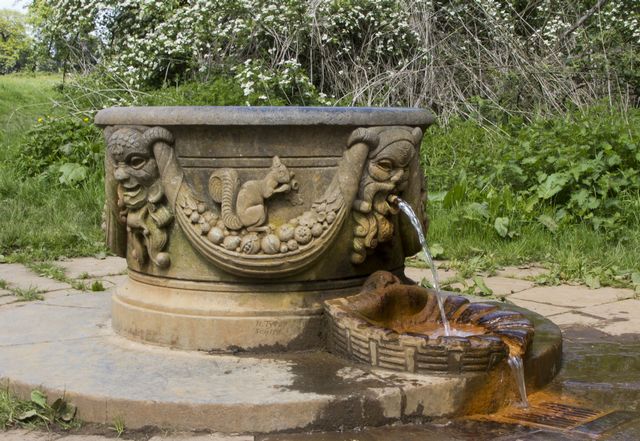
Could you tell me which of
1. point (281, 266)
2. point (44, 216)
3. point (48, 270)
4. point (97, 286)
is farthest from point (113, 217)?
point (44, 216)

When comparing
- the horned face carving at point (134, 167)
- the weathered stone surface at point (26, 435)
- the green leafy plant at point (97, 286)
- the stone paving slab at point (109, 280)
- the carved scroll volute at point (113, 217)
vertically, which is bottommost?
→ the weathered stone surface at point (26, 435)

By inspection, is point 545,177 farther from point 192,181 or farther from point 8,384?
point 8,384

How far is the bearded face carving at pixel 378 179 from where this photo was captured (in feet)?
12.1

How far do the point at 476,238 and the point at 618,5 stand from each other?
16.5 feet

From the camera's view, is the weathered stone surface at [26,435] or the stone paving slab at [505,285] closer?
the weathered stone surface at [26,435]

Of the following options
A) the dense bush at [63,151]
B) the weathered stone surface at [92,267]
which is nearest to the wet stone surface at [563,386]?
the weathered stone surface at [92,267]

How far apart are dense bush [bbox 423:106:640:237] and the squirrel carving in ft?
11.9

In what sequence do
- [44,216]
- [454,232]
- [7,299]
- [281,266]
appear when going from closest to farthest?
[281,266]
[7,299]
[454,232]
[44,216]

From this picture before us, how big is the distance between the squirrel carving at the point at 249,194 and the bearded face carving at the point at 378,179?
32cm

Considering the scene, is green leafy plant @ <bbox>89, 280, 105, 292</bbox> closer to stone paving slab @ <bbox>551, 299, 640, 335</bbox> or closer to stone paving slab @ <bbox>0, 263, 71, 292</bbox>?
stone paving slab @ <bbox>0, 263, 71, 292</bbox>

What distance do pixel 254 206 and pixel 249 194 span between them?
51 mm

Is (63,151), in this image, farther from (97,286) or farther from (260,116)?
(260,116)

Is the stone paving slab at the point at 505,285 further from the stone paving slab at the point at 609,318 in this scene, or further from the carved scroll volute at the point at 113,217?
the carved scroll volute at the point at 113,217

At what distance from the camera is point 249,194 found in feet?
11.8
